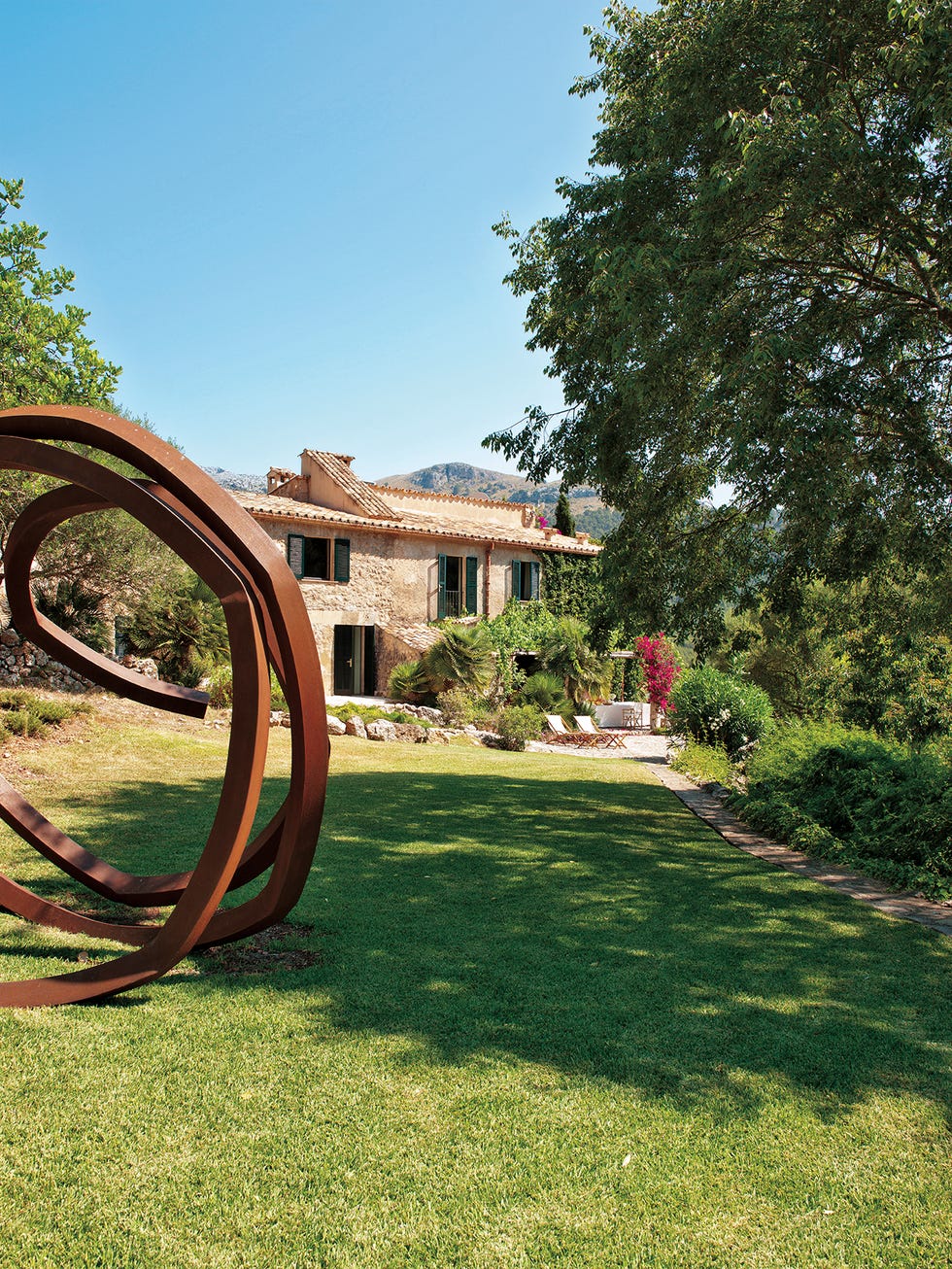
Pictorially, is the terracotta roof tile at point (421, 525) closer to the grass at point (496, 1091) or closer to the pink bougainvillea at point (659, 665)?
the pink bougainvillea at point (659, 665)

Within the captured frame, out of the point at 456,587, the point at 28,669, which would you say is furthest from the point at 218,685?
the point at 456,587

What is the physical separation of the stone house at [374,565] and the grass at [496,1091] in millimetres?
17510

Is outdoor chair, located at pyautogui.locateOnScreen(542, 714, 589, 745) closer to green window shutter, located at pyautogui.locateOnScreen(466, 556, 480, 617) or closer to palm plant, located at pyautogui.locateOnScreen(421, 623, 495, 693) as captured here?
palm plant, located at pyautogui.locateOnScreen(421, 623, 495, 693)

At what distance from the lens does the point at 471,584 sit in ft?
86.6

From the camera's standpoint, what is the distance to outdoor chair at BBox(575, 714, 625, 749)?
67.9ft

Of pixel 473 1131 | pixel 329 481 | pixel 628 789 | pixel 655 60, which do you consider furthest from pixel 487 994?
pixel 329 481

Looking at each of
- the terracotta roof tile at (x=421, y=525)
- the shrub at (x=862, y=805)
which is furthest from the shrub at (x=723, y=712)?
the terracotta roof tile at (x=421, y=525)

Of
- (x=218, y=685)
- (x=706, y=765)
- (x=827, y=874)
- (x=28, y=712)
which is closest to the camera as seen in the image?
(x=827, y=874)

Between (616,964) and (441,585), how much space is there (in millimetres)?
21457

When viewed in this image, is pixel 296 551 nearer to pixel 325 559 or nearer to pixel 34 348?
pixel 325 559

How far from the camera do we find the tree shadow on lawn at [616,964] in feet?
12.1

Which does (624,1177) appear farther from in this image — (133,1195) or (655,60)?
(655,60)

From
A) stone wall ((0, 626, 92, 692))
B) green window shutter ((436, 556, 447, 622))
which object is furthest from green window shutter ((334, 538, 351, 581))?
stone wall ((0, 626, 92, 692))

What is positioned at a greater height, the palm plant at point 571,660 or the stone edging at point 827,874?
the palm plant at point 571,660
